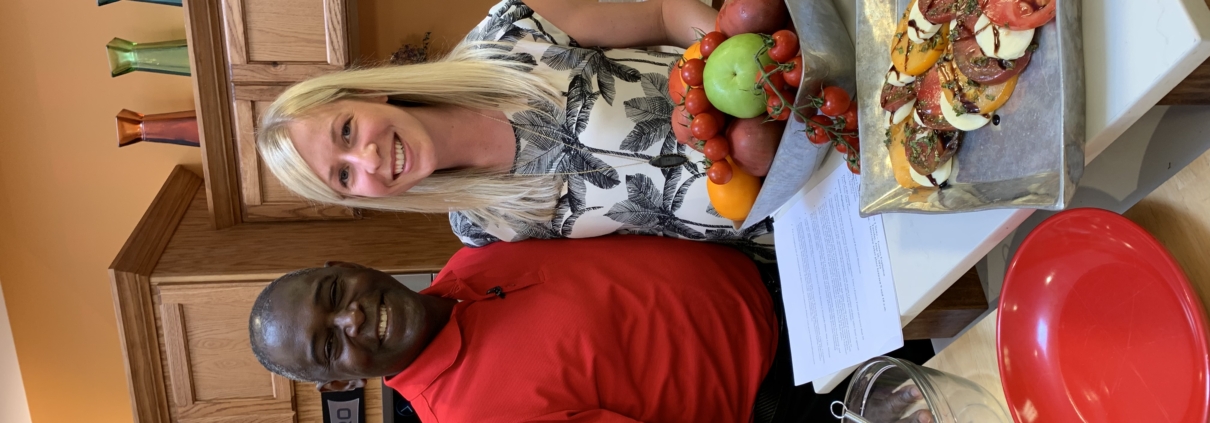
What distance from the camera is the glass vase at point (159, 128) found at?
2189mm

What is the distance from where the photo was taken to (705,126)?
2.62 feet

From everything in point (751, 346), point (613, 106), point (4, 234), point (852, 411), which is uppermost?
point (613, 106)

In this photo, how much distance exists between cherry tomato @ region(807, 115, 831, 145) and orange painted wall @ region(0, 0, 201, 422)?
7.72 ft

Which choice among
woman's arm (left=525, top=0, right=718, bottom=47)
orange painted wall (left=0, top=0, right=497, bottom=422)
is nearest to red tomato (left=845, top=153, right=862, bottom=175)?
woman's arm (left=525, top=0, right=718, bottom=47)

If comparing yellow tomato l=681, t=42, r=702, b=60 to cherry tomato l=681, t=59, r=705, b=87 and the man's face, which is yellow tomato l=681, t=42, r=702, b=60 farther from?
the man's face

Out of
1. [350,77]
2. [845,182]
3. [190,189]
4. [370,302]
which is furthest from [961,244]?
[190,189]

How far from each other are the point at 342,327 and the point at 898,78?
36.9 inches

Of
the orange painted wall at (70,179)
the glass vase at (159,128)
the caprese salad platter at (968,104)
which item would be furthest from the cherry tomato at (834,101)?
the orange painted wall at (70,179)

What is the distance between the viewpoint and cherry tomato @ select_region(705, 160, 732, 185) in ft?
2.74

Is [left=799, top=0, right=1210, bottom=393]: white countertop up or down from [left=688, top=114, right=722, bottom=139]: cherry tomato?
up

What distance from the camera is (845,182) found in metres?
0.83

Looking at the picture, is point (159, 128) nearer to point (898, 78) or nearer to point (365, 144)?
point (365, 144)

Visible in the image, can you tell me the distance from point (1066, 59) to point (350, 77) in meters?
1.11

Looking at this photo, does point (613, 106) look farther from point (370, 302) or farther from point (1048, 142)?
point (1048, 142)
